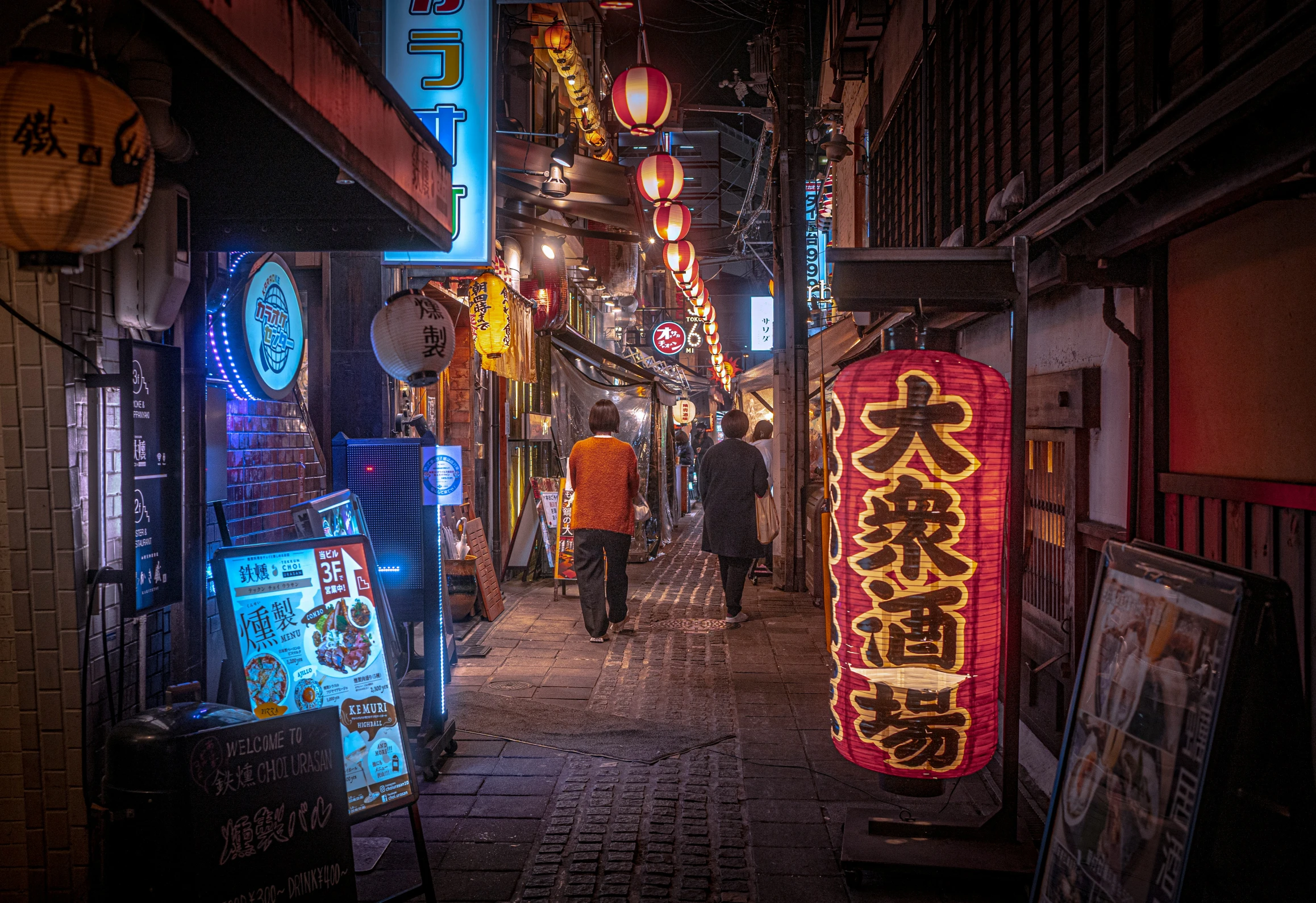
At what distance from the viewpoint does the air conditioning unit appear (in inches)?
166

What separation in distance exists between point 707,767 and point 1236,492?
396cm

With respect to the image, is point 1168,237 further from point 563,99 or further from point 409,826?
point 563,99

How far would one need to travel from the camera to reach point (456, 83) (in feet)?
26.9

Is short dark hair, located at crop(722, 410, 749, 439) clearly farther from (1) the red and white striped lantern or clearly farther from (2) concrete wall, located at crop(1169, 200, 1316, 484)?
(2) concrete wall, located at crop(1169, 200, 1316, 484)

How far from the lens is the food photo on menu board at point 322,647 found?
424cm

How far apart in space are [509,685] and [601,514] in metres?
2.29

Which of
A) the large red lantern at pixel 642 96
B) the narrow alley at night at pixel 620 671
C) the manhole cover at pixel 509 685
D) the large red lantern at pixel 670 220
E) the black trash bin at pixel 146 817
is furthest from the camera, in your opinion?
the large red lantern at pixel 670 220

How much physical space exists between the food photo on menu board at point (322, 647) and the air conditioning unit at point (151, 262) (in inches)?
51.7

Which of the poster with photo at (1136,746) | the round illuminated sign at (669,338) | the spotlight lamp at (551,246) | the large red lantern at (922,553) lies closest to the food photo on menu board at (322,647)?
the large red lantern at (922,553)

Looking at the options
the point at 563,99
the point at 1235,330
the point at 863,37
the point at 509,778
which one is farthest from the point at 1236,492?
the point at 563,99

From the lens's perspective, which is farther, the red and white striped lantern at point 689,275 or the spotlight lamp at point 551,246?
the red and white striped lantern at point 689,275

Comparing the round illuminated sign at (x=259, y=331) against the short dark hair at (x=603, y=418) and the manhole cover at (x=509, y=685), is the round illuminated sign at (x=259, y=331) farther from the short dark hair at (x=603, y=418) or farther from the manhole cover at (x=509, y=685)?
the short dark hair at (x=603, y=418)

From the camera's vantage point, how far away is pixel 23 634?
390 cm

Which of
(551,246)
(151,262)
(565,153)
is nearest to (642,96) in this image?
(565,153)
